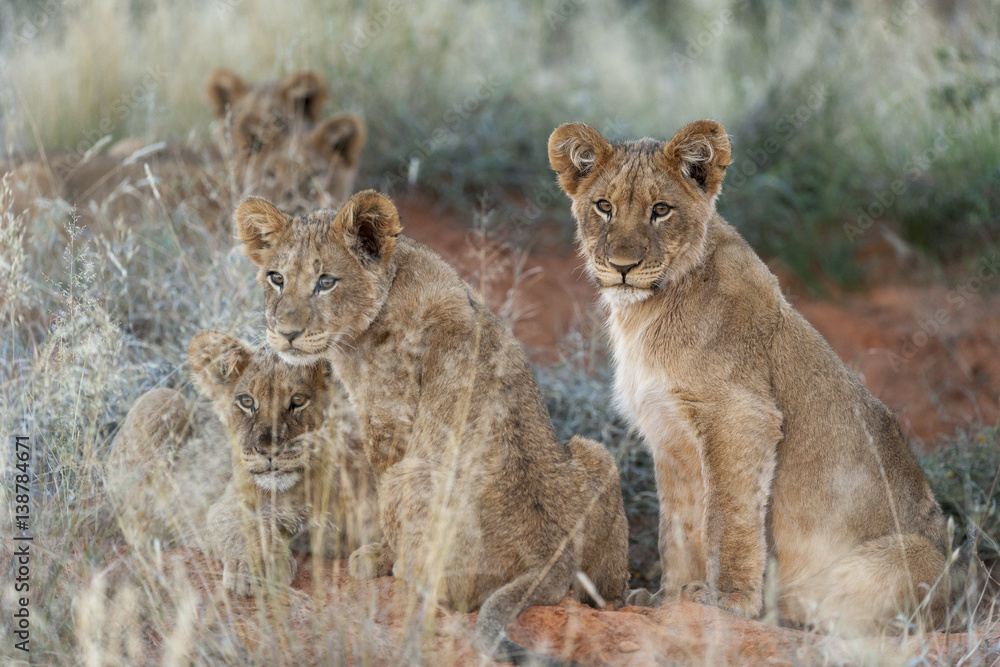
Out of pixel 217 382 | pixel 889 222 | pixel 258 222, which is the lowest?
pixel 889 222

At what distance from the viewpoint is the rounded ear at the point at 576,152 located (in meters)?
4.46

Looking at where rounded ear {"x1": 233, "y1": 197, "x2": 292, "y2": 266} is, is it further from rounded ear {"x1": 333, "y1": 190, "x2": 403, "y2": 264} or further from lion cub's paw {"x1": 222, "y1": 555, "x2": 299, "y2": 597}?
lion cub's paw {"x1": 222, "y1": 555, "x2": 299, "y2": 597}

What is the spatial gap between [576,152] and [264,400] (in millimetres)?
1722

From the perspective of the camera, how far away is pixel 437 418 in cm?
412

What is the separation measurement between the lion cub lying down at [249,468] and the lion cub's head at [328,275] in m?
0.31

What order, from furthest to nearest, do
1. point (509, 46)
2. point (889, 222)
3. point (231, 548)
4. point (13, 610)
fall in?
point (509, 46)
point (889, 222)
point (231, 548)
point (13, 610)

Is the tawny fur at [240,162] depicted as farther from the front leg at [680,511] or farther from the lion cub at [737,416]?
the front leg at [680,511]

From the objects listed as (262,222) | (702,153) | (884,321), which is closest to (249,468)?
(262,222)

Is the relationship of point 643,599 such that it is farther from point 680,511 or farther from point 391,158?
point 391,158

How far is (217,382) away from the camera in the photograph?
4613mm

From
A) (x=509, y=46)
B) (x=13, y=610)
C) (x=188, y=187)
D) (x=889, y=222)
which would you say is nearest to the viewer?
(x=13, y=610)

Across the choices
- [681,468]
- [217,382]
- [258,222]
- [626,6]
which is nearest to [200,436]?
[217,382]

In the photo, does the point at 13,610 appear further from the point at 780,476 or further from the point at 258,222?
the point at 780,476

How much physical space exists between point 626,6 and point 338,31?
6.67m
